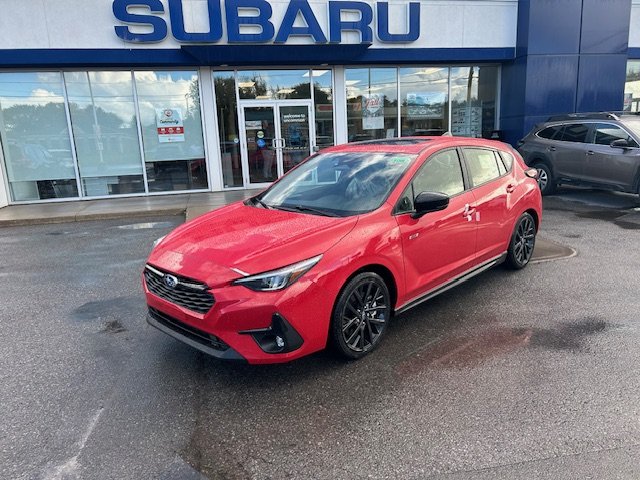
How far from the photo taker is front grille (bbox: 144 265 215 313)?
319 centimetres

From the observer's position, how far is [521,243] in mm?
5758

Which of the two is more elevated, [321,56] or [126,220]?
[321,56]

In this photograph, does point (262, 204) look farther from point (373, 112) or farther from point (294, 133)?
point (373, 112)

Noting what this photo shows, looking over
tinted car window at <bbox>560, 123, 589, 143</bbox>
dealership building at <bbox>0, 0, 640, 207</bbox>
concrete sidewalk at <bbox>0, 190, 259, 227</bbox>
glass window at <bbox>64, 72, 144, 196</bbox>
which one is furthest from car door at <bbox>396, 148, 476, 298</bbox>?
glass window at <bbox>64, 72, 144, 196</bbox>

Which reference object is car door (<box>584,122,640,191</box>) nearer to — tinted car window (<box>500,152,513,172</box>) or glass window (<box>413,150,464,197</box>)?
tinted car window (<box>500,152,513,172</box>)

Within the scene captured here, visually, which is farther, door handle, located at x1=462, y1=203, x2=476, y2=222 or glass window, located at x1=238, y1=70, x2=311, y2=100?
glass window, located at x1=238, y1=70, x2=311, y2=100

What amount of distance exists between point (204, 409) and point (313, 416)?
0.73 m

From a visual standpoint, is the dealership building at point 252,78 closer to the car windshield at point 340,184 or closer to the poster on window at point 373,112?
the poster on window at point 373,112

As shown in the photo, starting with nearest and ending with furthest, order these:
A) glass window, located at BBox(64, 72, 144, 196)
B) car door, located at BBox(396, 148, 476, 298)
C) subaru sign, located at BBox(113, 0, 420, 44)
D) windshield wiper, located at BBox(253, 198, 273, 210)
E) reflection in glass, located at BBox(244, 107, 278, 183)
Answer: car door, located at BBox(396, 148, 476, 298)
windshield wiper, located at BBox(253, 198, 273, 210)
subaru sign, located at BBox(113, 0, 420, 44)
glass window, located at BBox(64, 72, 144, 196)
reflection in glass, located at BBox(244, 107, 278, 183)

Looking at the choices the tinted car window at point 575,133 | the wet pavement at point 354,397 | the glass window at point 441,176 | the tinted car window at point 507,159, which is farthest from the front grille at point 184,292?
the tinted car window at point 575,133

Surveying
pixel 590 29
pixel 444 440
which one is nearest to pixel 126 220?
pixel 444 440

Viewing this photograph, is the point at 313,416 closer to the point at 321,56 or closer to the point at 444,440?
the point at 444,440

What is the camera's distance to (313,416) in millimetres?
3070

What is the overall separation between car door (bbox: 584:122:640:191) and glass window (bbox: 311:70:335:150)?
658cm
